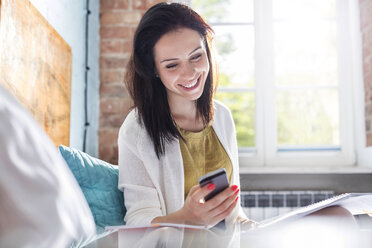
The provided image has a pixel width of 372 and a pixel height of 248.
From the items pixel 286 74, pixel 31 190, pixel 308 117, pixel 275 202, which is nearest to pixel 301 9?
pixel 286 74

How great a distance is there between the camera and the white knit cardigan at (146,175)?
1173mm

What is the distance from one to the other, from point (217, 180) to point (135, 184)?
458 mm

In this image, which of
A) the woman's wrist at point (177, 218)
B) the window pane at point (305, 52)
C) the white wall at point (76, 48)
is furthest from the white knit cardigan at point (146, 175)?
the window pane at point (305, 52)

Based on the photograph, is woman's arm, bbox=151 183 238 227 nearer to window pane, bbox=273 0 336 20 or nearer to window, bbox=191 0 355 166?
window, bbox=191 0 355 166

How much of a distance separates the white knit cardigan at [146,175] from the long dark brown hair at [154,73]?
0.03m

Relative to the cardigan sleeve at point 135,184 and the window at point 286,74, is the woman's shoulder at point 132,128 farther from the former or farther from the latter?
the window at point 286,74

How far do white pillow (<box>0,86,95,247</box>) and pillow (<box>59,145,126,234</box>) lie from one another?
2.86 ft

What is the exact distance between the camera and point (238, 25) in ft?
8.58

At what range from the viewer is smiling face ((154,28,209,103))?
4.31 feet

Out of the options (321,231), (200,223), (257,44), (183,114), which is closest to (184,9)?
(183,114)

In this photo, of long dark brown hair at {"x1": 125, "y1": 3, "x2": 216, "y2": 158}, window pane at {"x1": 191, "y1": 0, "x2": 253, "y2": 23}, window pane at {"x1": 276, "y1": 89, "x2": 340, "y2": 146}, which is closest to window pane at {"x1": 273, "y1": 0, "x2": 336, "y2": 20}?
window pane at {"x1": 191, "y1": 0, "x2": 253, "y2": 23}

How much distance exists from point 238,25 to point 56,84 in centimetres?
149

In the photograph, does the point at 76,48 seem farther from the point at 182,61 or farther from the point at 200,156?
the point at 200,156

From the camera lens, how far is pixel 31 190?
0.80 feet
